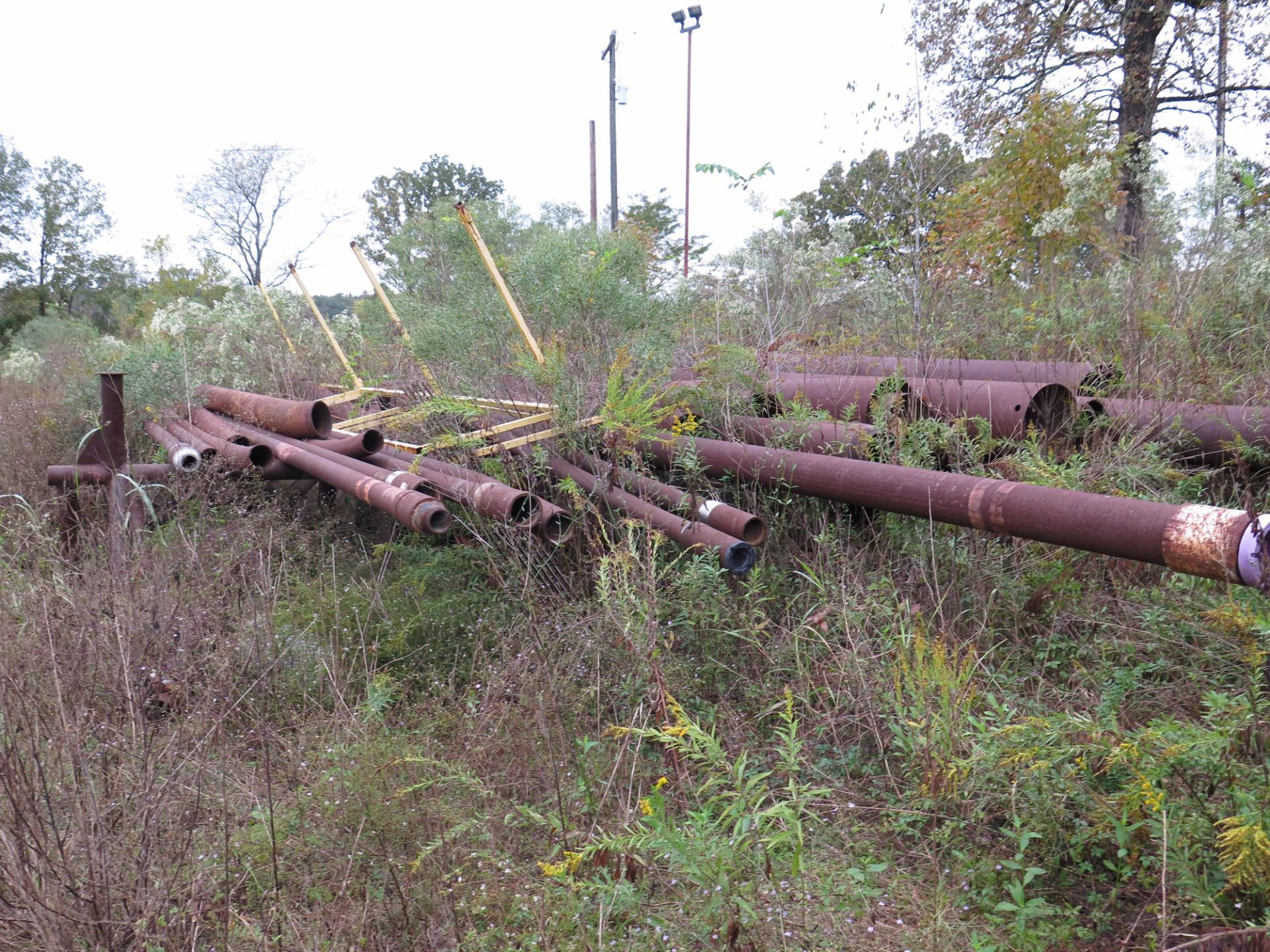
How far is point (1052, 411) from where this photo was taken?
461 centimetres

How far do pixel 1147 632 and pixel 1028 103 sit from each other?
856 cm

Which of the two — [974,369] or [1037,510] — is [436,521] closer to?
[1037,510]

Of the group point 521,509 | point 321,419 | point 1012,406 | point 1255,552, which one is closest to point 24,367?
point 321,419

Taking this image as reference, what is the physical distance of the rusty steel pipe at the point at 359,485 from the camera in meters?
4.23

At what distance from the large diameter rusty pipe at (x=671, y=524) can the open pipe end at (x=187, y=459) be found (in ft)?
8.37

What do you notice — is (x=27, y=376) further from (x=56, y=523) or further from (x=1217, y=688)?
(x=1217, y=688)

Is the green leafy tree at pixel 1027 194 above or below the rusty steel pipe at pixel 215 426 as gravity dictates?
above

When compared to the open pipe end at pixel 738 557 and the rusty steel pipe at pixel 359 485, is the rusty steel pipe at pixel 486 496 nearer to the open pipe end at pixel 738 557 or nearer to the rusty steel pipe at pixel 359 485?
the rusty steel pipe at pixel 359 485

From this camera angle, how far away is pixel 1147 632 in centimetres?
345

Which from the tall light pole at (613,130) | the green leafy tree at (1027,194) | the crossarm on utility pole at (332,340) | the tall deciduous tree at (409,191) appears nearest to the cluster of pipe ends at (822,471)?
the crossarm on utility pole at (332,340)

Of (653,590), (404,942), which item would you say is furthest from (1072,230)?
(404,942)

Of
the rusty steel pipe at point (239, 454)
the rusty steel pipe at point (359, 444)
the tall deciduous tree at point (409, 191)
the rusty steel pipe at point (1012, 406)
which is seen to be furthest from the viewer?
the tall deciduous tree at point (409, 191)

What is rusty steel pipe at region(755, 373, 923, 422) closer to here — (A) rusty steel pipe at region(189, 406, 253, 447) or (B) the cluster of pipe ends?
(B) the cluster of pipe ends

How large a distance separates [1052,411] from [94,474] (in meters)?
6.10
